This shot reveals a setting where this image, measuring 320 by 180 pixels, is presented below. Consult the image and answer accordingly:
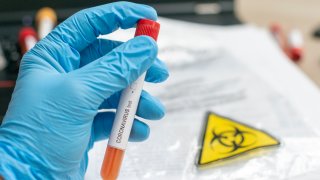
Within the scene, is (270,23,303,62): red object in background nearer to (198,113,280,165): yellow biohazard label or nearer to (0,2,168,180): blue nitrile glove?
(198,113,280,165): yellow biohazard label

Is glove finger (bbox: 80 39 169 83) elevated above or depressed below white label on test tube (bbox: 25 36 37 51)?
above

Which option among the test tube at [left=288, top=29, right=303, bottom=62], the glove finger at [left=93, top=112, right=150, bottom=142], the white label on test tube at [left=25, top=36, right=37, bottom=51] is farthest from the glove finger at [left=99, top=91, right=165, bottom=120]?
the test tube at [left=288, top=29, right=303, bottom=62]

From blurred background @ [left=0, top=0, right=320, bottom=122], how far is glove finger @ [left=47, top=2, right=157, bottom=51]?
288 mm

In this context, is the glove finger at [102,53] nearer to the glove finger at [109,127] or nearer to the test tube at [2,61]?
the glove finger at [109,127]

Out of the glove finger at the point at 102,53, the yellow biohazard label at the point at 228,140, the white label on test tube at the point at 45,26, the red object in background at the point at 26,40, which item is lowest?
Result: the yellow biohazard label at the point at 228,140

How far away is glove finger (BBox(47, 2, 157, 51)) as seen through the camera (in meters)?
0.52

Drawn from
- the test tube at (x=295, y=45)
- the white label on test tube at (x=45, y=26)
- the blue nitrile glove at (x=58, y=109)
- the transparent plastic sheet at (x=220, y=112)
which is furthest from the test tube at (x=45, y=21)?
the test tube at (x=295, y=45)

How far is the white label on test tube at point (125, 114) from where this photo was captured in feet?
1.58

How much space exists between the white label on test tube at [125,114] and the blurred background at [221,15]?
1.19 feet

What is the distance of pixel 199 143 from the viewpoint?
0.62m

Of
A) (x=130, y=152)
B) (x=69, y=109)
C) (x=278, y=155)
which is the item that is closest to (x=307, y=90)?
(x=278, y=155)

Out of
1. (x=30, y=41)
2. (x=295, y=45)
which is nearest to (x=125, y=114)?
(x=30, y=41)

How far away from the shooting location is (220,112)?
68cm

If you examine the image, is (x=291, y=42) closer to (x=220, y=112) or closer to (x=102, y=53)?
(x=220, y=112)
